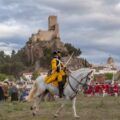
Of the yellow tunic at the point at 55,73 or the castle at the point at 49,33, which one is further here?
the castle at the point at 49,33

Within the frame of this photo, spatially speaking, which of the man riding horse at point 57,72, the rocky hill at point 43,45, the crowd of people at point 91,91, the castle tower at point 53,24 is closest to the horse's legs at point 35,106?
the man riding horse at point 57,72

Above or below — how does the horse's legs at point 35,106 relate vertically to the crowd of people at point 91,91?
below

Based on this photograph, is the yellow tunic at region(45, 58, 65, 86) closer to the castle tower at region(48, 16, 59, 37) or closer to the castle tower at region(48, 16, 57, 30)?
the castle tower at region(48, 16, 59, 37)

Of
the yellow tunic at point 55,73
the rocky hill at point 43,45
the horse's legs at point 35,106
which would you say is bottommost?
the horse's legs at point 35,106

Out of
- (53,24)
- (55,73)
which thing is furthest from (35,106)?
(53,24)

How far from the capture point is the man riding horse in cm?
1756

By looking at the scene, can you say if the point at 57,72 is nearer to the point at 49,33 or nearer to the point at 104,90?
the point at 104,90

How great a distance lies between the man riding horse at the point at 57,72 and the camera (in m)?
17.6

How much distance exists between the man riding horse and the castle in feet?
465

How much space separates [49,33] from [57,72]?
482 feet

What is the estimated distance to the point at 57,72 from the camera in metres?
17.6

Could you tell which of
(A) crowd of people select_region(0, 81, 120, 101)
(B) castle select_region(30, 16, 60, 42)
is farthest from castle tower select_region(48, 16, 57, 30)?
Result: (A) crowd of people select_region(0, 81, 120, 101)

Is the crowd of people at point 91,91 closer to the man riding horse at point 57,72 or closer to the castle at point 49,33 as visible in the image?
the man riding horse at point 57,72

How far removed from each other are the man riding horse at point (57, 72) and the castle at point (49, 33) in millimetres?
141708
